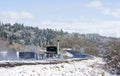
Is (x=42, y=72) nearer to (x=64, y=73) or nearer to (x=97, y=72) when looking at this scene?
(x=64, y=73)

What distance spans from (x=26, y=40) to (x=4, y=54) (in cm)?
14348

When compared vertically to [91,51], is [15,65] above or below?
above

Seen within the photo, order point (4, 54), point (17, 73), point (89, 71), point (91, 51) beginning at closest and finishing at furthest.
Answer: point (17, 73) → point (89, 71) → point (4, 54) → point (91, 51)

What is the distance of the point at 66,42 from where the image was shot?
182m

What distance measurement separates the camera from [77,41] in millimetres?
184750

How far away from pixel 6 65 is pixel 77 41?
6117 inches

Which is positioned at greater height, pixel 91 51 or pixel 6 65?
pixel 6 65

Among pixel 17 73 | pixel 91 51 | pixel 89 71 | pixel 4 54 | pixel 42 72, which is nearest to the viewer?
pixel 17 73

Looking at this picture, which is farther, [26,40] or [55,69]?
[26,40]

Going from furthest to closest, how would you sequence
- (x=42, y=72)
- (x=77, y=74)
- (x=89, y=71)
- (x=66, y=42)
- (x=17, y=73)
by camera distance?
(x=66, y=42) → (x=89, y=71) → (x=77, y=74) → (x=42, y=72) → (x=17, y=73)

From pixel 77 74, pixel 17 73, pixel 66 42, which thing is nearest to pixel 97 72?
pixel 77 74

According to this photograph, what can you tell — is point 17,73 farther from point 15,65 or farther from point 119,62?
point 119,62

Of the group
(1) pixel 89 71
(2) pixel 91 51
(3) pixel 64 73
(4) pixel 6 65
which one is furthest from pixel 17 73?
(2) pixel 91 51

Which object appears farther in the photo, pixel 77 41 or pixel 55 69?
pixel 77 41
